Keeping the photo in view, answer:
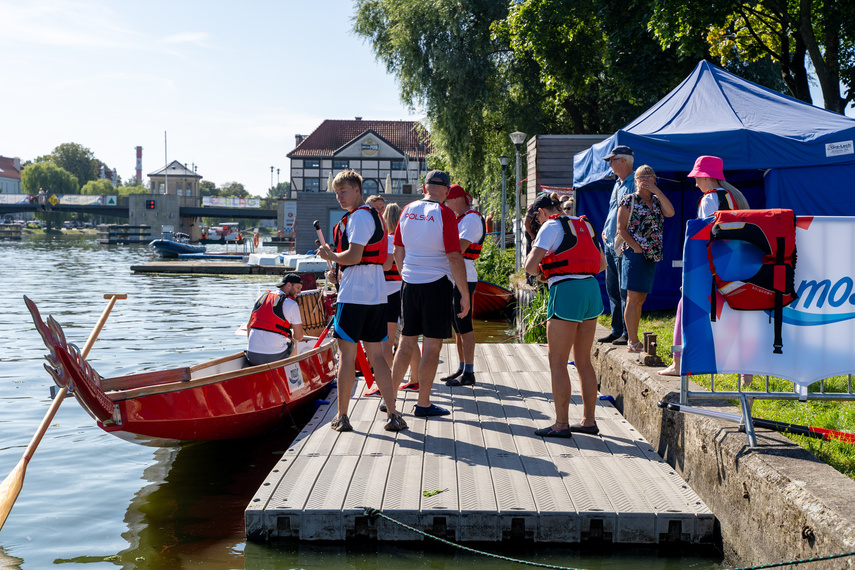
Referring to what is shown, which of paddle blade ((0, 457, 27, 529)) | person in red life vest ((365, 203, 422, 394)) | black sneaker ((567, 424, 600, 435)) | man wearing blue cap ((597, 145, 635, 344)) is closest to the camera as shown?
paddle blade ((0, 457, 27, 529))

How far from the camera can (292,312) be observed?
7.48 m

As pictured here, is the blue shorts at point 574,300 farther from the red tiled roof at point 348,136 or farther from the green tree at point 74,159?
the green tree at point 74,159

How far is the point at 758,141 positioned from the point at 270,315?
5413 mm

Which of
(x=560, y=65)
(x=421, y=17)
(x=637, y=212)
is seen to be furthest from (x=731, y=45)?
(x=637, y=212)

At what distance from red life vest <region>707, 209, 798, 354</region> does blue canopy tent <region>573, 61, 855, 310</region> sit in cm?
429

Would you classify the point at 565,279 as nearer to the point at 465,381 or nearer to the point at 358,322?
the point at 358,322

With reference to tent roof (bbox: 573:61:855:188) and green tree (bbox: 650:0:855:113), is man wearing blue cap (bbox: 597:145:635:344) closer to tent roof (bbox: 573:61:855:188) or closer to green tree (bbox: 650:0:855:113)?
tent roof (bbox: 573:61:855:188)

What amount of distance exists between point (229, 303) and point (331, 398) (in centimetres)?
1652

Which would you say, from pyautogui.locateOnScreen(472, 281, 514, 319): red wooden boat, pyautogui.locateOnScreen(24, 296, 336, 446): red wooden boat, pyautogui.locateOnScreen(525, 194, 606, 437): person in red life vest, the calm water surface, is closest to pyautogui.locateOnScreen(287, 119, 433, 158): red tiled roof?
pyautogui.locateOnScreen(472, 281, 514, 319): red wooden boat

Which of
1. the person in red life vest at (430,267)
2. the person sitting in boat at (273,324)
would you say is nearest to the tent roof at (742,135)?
the person in red life vest at (430,267)

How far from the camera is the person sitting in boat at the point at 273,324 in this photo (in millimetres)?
7414

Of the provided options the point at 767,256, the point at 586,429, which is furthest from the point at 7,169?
the point at 767,256

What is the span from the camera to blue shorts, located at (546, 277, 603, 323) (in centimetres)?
521

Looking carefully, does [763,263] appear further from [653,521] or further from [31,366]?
[31,366]
